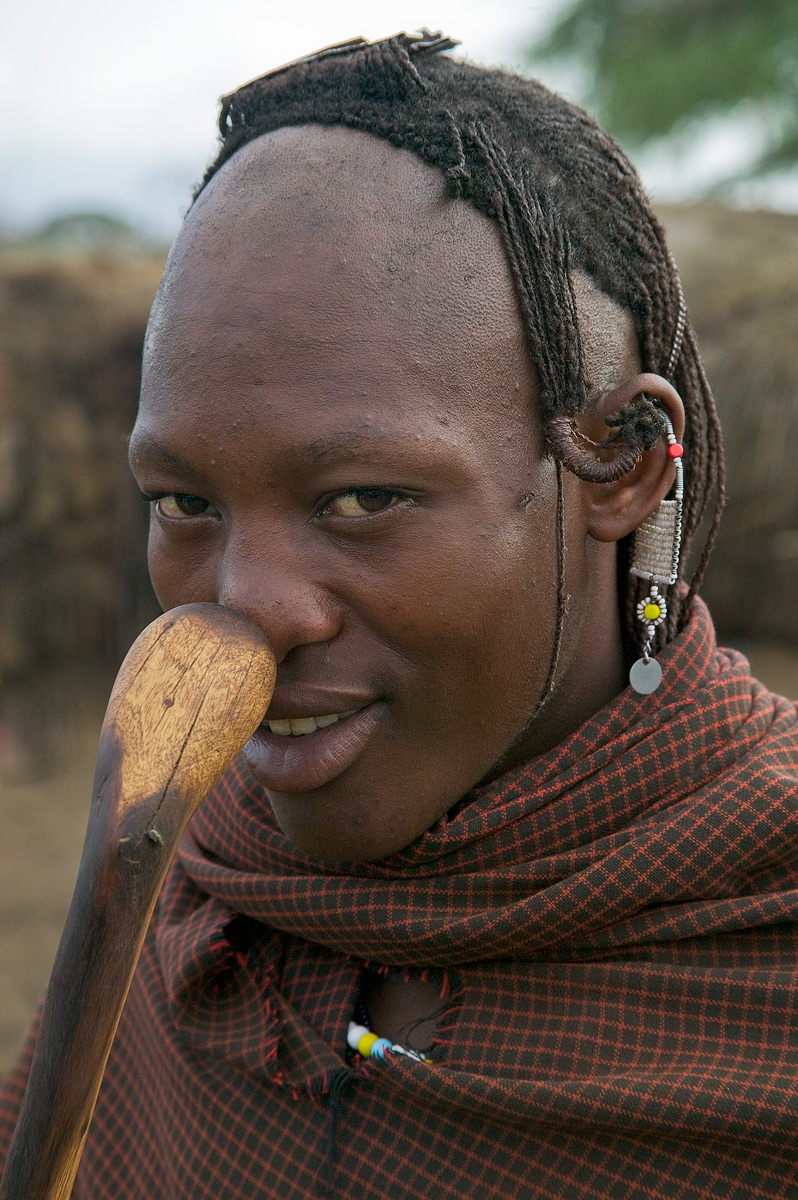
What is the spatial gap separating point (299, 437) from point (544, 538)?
361 millimetres

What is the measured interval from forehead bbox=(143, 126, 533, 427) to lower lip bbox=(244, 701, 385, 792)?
0.43 m

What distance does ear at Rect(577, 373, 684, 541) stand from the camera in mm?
1580

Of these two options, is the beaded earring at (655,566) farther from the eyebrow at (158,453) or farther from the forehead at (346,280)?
the eyebrow at (158,453)

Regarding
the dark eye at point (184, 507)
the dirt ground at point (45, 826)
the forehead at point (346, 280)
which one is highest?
the forehead at point (346, 280)

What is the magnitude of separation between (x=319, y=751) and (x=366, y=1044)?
1.60 feet

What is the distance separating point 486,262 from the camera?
1.47m

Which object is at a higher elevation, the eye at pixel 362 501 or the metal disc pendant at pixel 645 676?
the eye at pixel 362 501

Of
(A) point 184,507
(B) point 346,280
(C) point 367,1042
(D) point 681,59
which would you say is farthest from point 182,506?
(D) point 681,59

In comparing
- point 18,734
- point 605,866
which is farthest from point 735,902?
point 18,734

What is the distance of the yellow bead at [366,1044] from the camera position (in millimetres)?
1653

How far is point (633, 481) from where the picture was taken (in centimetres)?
162

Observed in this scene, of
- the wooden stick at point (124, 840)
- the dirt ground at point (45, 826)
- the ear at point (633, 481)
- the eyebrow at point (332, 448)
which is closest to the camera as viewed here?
the wooden stick at point (124, 840)

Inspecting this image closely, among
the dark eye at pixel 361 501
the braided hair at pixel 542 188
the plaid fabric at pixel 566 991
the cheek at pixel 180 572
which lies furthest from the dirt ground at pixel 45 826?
the braided hair at pixel 542 188

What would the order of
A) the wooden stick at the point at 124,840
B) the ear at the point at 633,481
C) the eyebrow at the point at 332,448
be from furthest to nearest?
the ear at the point at 633,481
the eyebrow at the point at 332,448
the wooden stick at the point at 124,840
